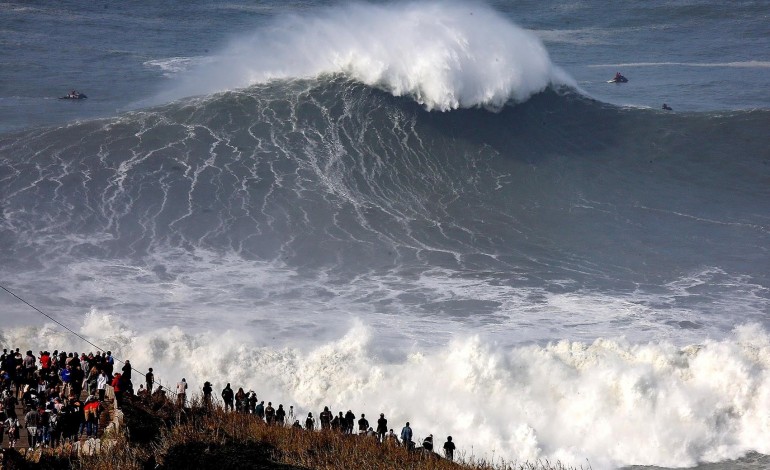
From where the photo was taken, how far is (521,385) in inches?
750

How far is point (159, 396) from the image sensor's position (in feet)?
49.8

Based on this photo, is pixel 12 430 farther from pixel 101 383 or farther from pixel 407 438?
pixel 407 438

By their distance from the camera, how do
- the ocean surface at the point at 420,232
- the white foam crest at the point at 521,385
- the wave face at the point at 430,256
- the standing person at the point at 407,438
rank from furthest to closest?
the ocean surface at the point at 420,232 < the wave face at the point at 430,256 < the white foam crest at the point at 521,385 < the standing person at the point at 407,438

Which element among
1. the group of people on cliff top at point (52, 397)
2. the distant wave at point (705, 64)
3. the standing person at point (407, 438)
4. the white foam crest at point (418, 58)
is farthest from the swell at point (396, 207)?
the distant wave at point (705, 64)

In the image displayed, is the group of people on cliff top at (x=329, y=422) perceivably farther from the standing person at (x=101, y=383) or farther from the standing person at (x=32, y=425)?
the standing person at (x=32, y=425)

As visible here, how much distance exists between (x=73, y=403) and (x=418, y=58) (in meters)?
23.5

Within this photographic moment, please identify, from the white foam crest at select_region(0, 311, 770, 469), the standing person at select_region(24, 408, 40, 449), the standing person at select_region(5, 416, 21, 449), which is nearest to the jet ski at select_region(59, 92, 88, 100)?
the white foam crest at select_region(0, 311, 770, 469)

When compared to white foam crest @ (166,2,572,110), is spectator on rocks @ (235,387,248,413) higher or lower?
lower

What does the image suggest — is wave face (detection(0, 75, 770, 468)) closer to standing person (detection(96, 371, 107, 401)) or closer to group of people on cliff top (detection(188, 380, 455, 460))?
group of people on cliff top (detection(188, 380, 455, 460))

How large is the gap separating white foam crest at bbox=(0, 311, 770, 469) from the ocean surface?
0.16ft

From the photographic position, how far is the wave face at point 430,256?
61.5 ft

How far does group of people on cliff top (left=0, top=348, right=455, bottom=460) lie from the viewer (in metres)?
14.2

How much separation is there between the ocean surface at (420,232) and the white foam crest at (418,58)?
11 cm

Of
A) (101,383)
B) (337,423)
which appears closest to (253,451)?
(337,423)
